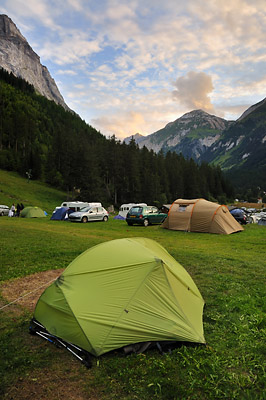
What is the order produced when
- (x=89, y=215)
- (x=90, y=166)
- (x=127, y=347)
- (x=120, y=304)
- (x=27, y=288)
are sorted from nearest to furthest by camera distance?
1. (x=127, y=347)
2. (x=120, y=304)
3. (x=27, y=288)
4. (x=89, y=215)
5. (x=90, y=166)

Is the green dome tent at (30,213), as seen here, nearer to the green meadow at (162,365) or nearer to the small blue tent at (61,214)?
the small blue tent at (61,214)

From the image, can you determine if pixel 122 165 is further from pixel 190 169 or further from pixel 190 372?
pixel 190 372

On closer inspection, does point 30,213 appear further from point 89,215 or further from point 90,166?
point 90,166

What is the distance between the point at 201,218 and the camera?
20.7 meters

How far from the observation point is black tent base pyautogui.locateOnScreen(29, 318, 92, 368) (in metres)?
4.14

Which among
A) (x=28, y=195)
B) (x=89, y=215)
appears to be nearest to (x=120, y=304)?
(x=89, y=215)

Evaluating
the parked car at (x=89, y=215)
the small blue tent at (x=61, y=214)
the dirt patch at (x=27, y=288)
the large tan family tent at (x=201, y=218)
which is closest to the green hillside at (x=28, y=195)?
the small blue tent at (x=61, y=214)

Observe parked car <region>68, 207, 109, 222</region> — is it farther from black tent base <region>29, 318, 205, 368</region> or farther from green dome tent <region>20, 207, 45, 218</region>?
black tent base <region>29, 318, 205, 368</region>

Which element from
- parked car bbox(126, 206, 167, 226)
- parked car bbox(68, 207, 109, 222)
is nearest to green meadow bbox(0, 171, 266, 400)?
parked car bbox(126, 206, 167, 226)

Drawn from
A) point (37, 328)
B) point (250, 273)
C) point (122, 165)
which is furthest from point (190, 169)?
point (37, 328)

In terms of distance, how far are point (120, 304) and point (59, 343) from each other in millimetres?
1336

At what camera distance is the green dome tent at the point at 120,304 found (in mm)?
4438

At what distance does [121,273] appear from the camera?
522 cm

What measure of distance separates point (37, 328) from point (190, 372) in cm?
317
